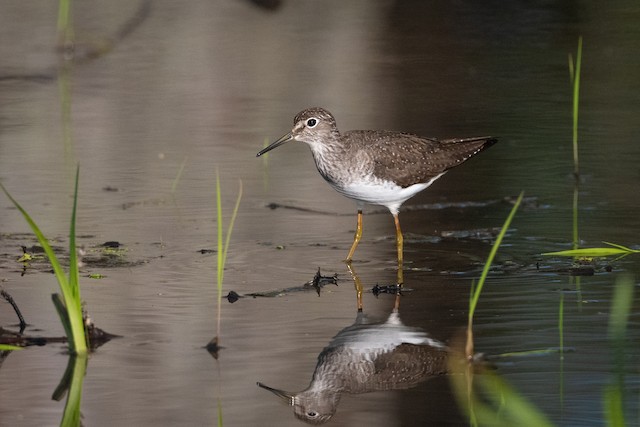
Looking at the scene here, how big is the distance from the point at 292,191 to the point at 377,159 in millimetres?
1725

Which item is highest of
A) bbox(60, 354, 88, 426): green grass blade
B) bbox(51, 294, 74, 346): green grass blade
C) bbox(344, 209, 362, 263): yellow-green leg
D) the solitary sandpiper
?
the solitary sandpiper

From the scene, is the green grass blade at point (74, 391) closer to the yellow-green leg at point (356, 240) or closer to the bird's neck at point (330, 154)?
the yellow-green leg at point (356, 240)

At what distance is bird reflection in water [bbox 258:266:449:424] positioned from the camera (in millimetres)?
5363

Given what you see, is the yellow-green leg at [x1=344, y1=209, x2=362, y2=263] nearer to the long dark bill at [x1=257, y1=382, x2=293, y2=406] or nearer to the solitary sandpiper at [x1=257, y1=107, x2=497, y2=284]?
the solitary sandpiper at [x1=257, y1=107, x2=497, y2=284]

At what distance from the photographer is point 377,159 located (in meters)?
8.38

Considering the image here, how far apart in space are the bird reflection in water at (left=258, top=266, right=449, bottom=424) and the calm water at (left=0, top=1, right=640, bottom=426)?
3.1 inches

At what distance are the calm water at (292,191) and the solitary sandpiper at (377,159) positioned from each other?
1.21ft

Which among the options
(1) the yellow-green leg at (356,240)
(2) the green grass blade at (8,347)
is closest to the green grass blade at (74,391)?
(2) the green grass blade at (8,347)

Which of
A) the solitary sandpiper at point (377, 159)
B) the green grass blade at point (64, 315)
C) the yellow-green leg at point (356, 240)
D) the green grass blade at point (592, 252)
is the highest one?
the solitary sandpiper at point (377, 159)

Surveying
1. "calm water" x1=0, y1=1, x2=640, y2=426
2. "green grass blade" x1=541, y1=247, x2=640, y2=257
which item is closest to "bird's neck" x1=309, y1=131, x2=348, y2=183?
"calm water" x1=0, y1=1, x2=640, y2=426

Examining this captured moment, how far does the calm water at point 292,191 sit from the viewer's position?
5.65 m

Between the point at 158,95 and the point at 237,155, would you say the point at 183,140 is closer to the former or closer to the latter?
the point at 237,155

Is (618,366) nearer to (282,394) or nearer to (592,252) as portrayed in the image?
(282,394)

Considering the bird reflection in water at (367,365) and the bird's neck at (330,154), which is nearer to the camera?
the bird reflection in water at (367,365)
